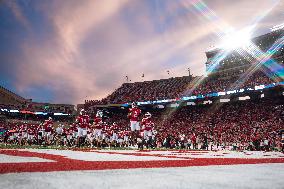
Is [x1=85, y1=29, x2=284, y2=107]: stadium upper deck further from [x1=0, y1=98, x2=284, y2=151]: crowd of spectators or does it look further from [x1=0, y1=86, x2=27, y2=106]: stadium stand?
[x1=0, y1=86, x2=27, y2=106]: stadium stand

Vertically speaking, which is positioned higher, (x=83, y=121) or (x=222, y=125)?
(x=222, y=125)

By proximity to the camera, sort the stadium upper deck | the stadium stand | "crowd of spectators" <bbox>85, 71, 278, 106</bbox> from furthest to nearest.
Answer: the stadium stand < the stadium upper deck < "crowd of spectators" <bbox>85, 71, 278, 106</bbox>

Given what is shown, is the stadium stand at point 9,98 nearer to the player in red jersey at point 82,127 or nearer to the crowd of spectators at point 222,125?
the crowd of spectators at point 222,125

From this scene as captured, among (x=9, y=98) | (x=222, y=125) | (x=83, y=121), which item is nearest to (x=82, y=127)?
(x=83, y=121)

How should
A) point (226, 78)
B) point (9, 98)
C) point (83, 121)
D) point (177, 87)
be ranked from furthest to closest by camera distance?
point (9, 98) < point (177, 87) < point (226, 78) < point (83, 121)

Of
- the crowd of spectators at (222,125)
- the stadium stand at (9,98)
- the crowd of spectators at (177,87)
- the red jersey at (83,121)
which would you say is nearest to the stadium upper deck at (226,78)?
the crowd of spectators at (177,87)

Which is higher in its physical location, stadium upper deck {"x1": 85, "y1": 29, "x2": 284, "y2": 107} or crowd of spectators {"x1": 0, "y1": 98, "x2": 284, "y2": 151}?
stadium upper deck {"x1": 85, "y1": 29, "x2": 284, "y2": 107}

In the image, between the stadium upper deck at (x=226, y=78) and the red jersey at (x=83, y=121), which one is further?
the stadium upper deck at (x=226, y=78)

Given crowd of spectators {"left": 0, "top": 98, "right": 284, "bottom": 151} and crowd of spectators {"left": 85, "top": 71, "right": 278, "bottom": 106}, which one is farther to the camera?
crowd of spectators {"left": 85, "top": 71, "right": 278, "bottom": 106}

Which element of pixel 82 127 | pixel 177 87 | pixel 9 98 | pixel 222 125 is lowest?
pixel 82 127

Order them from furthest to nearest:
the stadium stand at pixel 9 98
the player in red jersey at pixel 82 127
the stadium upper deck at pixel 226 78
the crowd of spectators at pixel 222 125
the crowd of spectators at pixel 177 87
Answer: the stadium stand at pixel 9 98, the stadium upper deck at pixel 226 78, the crowd of spectators at pixel 177 87, the crowd of spectators at pixel 222 125, the player in red jersey at pixel 82 127

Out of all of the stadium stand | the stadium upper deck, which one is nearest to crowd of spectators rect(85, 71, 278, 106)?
the stadium upper deck

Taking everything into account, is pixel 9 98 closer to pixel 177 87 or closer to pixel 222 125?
pixel 177 87

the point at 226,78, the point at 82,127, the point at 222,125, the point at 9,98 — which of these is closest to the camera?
the point at 82,127
